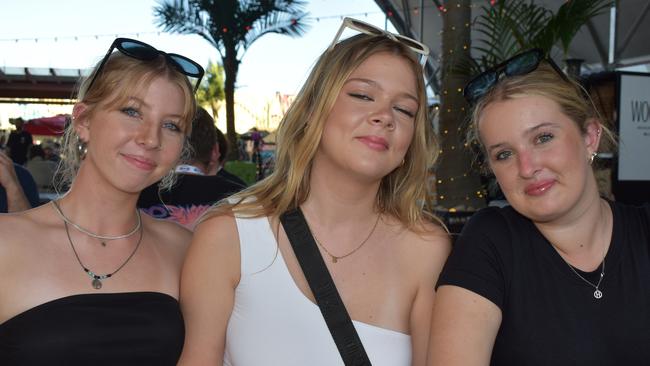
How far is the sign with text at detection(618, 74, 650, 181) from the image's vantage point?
6195 mm

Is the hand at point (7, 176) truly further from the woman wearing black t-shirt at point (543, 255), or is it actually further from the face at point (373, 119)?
the woman wearing black t-shirt at point (543, 255)

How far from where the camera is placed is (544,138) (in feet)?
6.02

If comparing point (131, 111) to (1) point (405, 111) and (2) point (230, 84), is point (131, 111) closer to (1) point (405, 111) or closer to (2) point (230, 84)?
(1) point (405, 111)

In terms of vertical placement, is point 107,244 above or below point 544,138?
below

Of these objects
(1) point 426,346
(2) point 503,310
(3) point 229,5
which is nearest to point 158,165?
(1) point 426,346

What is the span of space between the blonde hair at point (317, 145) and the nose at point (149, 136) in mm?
306

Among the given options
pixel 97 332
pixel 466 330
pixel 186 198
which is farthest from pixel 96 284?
pixel 186 198

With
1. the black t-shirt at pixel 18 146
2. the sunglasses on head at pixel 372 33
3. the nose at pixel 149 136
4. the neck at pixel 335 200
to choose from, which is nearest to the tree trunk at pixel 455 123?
the sunglasses on head at pixel 372 33

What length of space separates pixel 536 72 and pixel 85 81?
1.54 meters

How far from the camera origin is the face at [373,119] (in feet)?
6.54

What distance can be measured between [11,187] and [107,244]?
4.37 ft

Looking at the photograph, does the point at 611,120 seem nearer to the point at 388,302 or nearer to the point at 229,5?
the point at 388,302

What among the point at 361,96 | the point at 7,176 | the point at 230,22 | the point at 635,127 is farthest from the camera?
the point at 230,22

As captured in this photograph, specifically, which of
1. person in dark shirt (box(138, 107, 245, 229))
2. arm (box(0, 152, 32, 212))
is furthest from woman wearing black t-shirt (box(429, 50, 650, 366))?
arm (box(0, 152, 32, 212))
